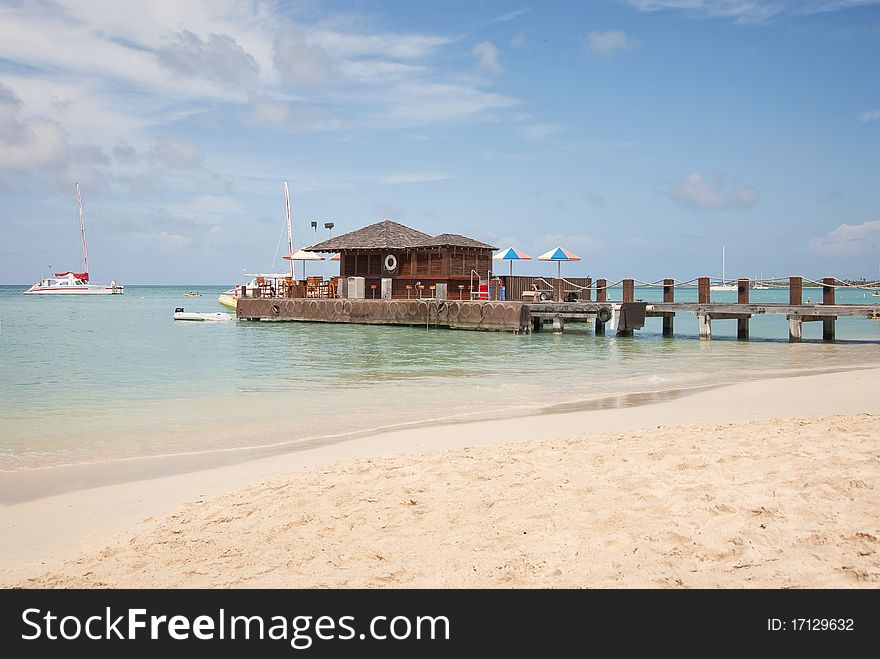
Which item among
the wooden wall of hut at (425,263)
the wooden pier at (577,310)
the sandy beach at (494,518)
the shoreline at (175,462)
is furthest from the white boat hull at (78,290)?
the sandy beach at (494,518)

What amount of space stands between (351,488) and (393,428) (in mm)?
4638

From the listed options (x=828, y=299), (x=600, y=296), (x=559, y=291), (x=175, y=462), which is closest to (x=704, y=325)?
(x=828, y=299)

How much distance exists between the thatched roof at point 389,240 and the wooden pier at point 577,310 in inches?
135

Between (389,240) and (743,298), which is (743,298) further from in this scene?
(389,240)

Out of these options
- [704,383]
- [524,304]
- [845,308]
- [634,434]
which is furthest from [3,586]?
[524,304]

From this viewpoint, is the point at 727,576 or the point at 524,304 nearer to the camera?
the point at 727,576

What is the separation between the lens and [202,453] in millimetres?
9492

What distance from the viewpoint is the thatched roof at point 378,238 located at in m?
43.5

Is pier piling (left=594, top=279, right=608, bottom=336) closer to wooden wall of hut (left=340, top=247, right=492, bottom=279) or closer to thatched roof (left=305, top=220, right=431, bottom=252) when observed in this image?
wooden wall of hut (left=340, top=247, right=492, bottom=279)

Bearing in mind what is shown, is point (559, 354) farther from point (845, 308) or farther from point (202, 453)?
point (202, 453)

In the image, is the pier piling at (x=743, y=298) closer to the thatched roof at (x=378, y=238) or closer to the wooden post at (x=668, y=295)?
the wooden post at (x=668, y=295)

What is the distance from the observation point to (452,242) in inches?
1614

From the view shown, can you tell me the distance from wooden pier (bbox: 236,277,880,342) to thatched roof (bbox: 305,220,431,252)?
346 cm

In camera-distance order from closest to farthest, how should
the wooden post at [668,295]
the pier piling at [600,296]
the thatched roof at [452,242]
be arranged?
the wooden post at [668,295], the pier piling at [600,296], the thatched roof at [452,242]
